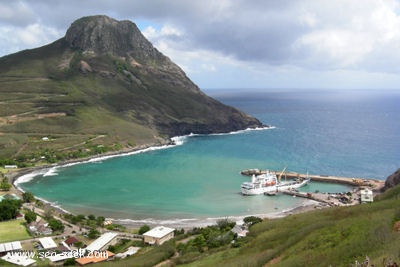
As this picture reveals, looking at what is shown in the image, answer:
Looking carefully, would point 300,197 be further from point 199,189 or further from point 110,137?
point 110,137

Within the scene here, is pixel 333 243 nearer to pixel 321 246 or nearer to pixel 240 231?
pixel 321 246

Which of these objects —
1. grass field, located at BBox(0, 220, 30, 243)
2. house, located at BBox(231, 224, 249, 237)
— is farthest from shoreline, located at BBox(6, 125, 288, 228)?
house, located at BBox(231, 224, 249, 237)

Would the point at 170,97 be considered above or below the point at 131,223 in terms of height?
above

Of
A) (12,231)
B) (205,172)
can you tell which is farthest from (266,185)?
(12,231)

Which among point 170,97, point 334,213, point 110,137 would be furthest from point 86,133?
point 334,213

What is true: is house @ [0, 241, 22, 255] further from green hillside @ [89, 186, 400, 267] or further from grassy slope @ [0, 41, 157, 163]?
grassy slope @ [0, 41, 157, 163]
